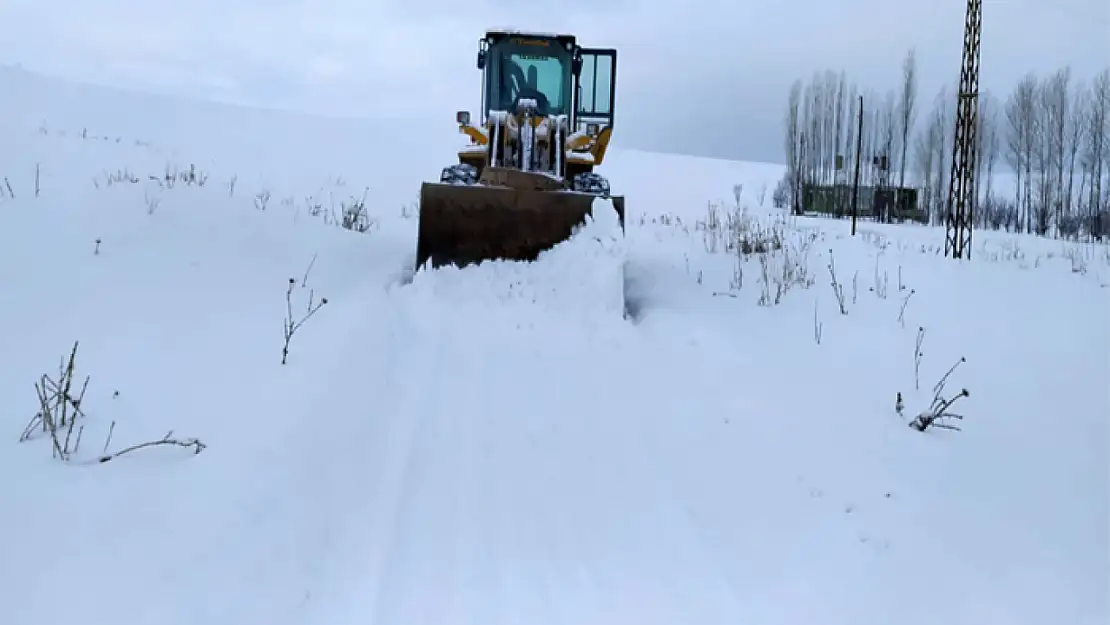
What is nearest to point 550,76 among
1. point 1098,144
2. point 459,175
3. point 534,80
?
point 534,80

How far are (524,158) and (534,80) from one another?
1.52m

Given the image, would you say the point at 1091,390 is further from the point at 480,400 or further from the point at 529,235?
the point at 529,235

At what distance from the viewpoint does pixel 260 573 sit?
2.24m

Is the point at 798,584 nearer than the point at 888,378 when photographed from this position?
Yes

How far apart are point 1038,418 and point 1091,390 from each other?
1.96ft

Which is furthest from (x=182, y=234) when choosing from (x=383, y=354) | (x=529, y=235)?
(x=529, y=235)

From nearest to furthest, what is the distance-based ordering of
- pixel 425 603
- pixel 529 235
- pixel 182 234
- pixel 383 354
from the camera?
1. pixel 425 603
2. pixel 383 354
3. pixel 182 234
4. pixel 529 235

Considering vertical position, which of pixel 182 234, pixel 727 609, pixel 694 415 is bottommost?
pixel 727 609

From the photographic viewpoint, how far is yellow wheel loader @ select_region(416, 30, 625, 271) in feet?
20.4

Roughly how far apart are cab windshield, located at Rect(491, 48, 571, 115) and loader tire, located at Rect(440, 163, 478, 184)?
4.37 ft

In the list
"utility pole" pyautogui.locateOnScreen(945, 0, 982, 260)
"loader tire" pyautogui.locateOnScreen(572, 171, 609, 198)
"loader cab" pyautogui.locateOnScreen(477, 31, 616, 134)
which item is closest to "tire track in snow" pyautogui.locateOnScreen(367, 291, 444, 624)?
"loader tire" pyautogui.locateOnScreen(572, 171, 609, 198)

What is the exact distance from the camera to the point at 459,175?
7578 millimetres

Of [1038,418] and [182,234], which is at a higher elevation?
[182,234]

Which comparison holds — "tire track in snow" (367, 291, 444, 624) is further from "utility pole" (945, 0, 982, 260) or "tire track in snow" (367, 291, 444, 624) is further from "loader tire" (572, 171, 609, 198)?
"utility pole" (945, 0, 982, 260)
